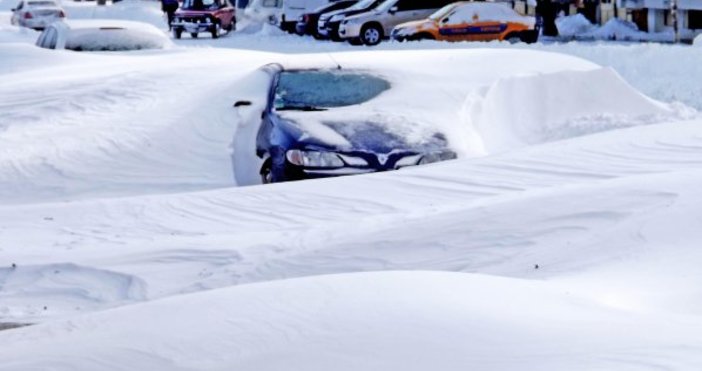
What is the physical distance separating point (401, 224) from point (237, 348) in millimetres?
4728

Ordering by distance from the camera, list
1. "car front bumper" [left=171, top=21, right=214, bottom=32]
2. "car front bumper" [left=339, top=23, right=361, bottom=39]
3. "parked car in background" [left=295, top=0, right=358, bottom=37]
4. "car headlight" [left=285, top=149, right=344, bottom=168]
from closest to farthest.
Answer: "car headlight" [left=285, top=149, right=344, bottom=168] → "car front bumper" [left=339, top=23, right=361, bottom=39] → "parked car in background" [left=295, top=0, right=358, bottom=37] → "car front bumper" [left=171, top=21, right=214, bottom=32]

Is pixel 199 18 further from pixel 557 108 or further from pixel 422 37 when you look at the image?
pixel 557 108

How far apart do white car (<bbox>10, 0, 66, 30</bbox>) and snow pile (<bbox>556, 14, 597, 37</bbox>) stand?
18.1 m

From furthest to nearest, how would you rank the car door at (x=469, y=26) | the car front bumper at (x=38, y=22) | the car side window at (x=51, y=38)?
the car front bumper at (x=38, y=22) < the car door at (x=469, y=26) < the car side window at (x=51, y=38)

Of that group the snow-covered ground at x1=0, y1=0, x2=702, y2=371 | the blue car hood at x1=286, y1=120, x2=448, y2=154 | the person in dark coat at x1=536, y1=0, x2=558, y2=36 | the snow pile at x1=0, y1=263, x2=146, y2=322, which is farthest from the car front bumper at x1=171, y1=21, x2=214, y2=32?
the snow pile at x1=0, y1=263, x2=146, y2=322

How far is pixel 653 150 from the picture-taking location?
496 inches

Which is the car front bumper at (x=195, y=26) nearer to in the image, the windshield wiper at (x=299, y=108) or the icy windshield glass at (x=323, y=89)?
the icy windshield glass at (x=323, y=89)

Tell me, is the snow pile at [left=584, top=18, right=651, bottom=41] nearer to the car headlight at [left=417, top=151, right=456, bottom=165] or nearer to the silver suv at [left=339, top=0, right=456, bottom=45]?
the silver suv at [left=339, top=0, right=456, bottom=45]

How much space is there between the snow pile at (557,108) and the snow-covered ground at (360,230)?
0.03m

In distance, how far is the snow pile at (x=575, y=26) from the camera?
138ft

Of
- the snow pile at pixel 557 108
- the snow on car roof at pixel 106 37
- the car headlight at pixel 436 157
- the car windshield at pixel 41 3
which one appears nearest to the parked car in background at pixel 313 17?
the car windshield at pixel 41 3

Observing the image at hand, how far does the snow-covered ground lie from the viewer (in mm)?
5668

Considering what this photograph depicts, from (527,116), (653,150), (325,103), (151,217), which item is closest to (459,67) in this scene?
(527,116)

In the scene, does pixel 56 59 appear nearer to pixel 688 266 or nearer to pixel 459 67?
pixel 459 67
